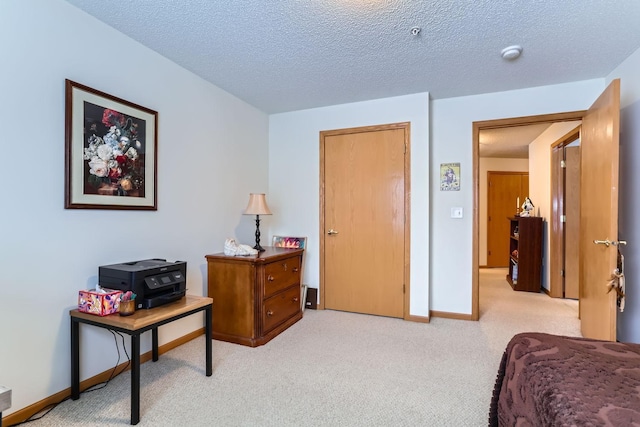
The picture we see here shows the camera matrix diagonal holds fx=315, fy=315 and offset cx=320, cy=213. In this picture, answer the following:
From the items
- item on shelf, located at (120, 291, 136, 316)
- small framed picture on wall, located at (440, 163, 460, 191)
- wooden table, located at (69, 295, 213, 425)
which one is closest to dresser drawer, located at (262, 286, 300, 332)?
wooden table, located at (69, 295, 213, 425)

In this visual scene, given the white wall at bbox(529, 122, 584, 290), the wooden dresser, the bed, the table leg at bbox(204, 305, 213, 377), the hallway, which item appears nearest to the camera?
the bed

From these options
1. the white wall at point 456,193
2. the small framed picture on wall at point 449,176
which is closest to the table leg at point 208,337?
the white wall at point 456,193

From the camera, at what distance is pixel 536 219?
15.0ft

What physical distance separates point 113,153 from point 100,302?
971mm

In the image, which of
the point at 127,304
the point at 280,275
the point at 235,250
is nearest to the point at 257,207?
the point at 235,250

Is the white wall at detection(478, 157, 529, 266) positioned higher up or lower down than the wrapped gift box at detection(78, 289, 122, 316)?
higher up

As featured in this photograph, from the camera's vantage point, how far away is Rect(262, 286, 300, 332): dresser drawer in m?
2.75

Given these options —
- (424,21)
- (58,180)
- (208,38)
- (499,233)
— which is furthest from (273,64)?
(499,233)

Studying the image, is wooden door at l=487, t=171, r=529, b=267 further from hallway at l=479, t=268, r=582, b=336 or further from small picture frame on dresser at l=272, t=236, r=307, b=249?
small picture frame on dresser at l=272, t=236, r=307, b=249

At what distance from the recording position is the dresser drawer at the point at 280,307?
275 centimetres

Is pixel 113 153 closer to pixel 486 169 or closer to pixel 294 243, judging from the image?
pixel 294 243

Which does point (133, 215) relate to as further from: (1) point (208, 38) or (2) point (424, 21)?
(2) point (424, 21)

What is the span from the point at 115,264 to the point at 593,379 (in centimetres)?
252

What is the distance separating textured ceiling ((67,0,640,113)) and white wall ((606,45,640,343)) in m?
0.19
